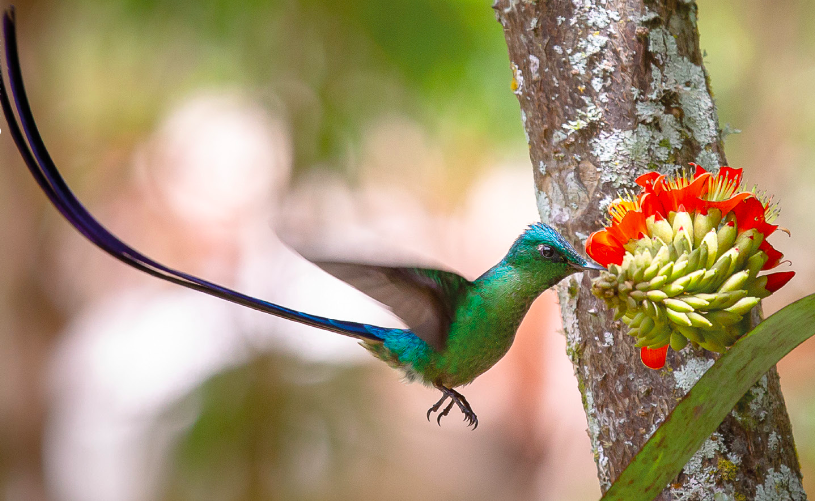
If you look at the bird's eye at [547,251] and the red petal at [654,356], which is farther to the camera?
the bird's eye at [547,251]

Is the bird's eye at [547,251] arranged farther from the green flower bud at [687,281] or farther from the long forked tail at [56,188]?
the long forked tail at [56,188]

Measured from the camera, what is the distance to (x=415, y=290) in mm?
1103

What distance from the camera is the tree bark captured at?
1.04m

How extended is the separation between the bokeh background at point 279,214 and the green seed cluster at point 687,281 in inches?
97.9

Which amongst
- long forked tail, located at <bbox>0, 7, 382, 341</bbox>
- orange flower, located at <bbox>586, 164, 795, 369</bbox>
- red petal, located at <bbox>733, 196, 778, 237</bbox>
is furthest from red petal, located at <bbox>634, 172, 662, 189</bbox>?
long forked tail, located at <bbox>0, 7, 382, 341</bbox>

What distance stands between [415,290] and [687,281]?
464 millimetres

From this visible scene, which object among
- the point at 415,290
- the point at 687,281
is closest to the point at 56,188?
the point at 415,290

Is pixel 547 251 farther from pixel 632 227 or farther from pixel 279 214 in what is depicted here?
pixel 279 214

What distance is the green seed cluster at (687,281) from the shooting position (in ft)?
2.54

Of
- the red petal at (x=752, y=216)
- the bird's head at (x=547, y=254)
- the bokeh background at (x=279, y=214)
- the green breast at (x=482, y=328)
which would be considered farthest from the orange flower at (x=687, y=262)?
the bokeh background at (x=279, y=214)

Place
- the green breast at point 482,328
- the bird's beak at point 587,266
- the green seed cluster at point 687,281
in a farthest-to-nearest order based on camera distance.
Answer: the green breast at point 482,328, the bird's beak at point 587,266, the green seed cluster at point 687,281

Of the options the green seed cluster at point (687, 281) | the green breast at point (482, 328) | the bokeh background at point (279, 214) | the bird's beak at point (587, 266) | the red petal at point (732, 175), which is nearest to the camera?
the green seed cluster at point (687, 281)

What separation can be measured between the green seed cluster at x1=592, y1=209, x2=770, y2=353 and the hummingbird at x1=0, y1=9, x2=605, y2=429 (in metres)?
0.19

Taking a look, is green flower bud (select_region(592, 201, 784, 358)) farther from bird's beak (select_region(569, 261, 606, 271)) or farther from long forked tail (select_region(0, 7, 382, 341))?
long forked tail (select_region(0, 7, 382, 341))
